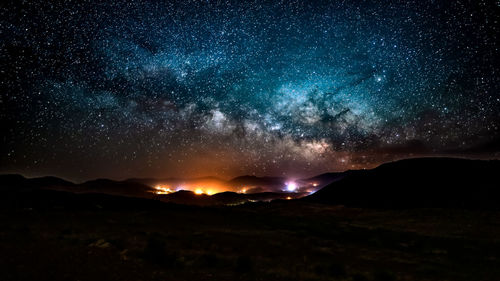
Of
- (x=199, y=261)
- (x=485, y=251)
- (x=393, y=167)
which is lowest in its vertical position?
(x=485, y=251)

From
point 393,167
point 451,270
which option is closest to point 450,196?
point 393,167

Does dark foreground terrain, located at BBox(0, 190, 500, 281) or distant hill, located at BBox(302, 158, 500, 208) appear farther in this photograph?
distant hill, located at BBox(302, 158, 500, 208)

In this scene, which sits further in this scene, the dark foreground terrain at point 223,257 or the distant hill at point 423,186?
the distant hill at point 423,186

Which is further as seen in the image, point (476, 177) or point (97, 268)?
point (476, 177)

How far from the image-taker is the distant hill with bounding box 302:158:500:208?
78375 millimetres

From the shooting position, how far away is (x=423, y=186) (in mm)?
94750

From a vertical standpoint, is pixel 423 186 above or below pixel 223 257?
above

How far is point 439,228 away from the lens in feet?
120

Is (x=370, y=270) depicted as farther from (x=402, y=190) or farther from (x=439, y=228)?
(x=402, y=190)

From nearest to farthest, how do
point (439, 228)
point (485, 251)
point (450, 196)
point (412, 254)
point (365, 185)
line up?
point (412, 254) < point (485, 251) < point (439, 228) < point (450, 196) < point (365, 185)

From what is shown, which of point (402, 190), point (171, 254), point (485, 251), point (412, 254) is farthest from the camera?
point (402, 190)

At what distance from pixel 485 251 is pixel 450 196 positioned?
68.7 m

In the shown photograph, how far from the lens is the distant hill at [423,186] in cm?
7838

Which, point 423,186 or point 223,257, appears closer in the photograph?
point 223,257
